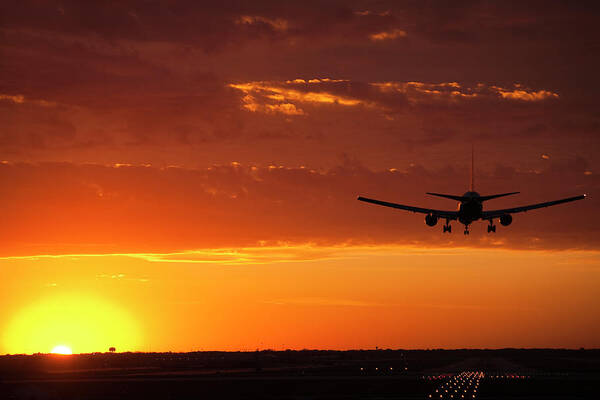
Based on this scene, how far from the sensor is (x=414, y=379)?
157750mm

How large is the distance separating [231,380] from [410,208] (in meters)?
65.1

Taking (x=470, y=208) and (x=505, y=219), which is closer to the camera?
(x=470, y=208)

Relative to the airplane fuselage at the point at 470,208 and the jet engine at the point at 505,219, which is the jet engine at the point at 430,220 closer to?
the airplane fuselage at the point at 470,208

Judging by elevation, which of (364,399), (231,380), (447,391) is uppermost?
(231,380)

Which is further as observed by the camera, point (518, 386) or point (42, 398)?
point (518, 386)

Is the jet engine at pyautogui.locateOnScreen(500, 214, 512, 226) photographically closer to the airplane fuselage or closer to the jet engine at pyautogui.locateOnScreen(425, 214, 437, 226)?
the airplane fuselage

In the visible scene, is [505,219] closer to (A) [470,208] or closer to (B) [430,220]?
(A) [470,208]

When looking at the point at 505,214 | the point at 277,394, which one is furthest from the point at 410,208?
the point at 277,394

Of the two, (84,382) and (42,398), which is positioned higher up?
(84,382)

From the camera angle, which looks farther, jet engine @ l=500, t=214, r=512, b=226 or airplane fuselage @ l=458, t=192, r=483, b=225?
jet engine @ l=500, t=214, r=512, b=226

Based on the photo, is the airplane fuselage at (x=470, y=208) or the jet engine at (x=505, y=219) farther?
the jet engine at (x=505, y=219)

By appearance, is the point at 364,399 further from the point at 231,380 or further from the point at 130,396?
the point at 231,380

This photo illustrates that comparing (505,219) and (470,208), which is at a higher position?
(470,208)

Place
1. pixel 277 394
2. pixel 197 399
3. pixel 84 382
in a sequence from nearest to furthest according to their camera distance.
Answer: pixel 197 399 → pixel 277 394 → pixel 84 382
